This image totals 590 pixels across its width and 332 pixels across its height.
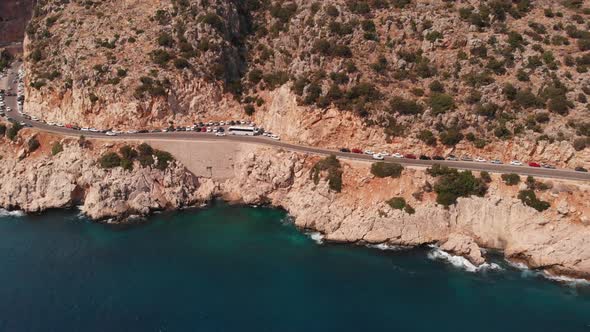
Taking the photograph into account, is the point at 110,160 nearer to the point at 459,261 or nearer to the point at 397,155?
the point at 397,155

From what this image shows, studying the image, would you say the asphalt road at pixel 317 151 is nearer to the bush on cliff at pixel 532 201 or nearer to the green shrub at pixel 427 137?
the green shrub at pixel 427 137

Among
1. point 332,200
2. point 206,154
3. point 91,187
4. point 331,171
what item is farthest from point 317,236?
point 91,187

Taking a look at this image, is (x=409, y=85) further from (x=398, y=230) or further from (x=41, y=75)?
(x=41, y=75)

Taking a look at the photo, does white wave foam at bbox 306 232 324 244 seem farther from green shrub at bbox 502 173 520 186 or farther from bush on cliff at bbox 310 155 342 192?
green shrub at bbox 502 173 520 186

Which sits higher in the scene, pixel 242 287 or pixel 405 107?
pixel 405 107

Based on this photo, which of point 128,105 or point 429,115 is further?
point 128,105

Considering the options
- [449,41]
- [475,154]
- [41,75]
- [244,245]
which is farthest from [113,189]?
[449,41]

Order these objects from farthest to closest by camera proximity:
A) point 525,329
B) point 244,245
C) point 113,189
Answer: point 113,189
point 244,245
point 525,329
